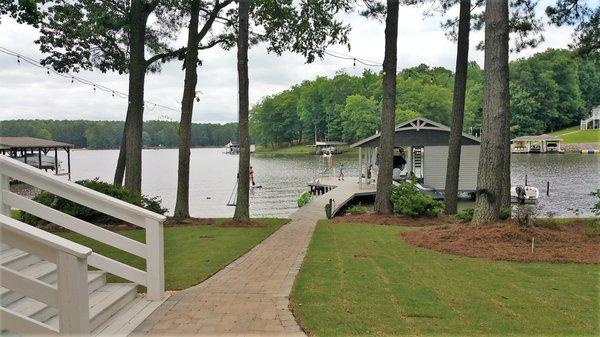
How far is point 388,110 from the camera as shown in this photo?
1507 cm

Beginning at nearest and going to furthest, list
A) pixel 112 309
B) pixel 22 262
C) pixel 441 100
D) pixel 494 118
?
1. pixel 112 309
2. pixel 22 262
3. pixel 494 118
4. pixel 441 100

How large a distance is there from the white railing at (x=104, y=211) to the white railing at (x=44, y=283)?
6.11ft

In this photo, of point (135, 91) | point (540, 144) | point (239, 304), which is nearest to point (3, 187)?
point (239, 304)

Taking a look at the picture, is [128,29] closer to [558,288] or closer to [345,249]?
[345,249]

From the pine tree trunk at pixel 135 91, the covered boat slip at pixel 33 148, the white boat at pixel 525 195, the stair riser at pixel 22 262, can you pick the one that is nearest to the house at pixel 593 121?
the white boat at pixel 525 195

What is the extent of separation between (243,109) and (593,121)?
95614 millimetres

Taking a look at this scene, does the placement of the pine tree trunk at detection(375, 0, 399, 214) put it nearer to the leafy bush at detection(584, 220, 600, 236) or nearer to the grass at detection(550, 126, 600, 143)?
the leafy bush at detection(584, 220, 600, 236)

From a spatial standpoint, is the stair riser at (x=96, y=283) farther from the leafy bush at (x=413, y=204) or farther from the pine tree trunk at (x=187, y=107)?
the leafy bush at (x=413, y=204)

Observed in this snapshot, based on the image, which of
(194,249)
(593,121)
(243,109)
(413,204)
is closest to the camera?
Result: (194,249)

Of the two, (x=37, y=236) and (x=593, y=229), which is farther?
(x=593, y=229)

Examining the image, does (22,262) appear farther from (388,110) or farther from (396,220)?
(388,110)

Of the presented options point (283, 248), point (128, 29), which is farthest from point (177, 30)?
point (283, 248)

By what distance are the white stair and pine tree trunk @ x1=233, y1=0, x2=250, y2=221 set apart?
26.8ft

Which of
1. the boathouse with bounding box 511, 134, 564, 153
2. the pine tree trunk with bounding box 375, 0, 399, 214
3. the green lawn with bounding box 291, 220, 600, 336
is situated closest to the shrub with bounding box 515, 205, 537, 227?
the green lawn with bounding box 291, 220, 600, 336
